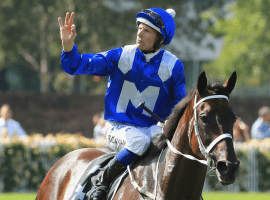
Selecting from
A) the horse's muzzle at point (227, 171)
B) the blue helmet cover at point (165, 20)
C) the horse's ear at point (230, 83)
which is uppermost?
the blue helmet cover at point (165, 20)

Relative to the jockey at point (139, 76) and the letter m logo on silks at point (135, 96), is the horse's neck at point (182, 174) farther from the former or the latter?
the letter m logo on silks at point (135, 96)

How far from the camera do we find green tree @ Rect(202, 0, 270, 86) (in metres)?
21.6

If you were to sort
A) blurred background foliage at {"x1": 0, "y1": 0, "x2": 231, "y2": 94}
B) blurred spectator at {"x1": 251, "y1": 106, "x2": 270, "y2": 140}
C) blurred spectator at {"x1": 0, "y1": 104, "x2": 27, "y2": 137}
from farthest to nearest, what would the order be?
blurred background foliage at {"x1": 0, "y1": 0, "x2": 231, "y2": 94}, blurred spectator at {"x1": 251, "y1": 106, "x2": 270, "y2": 140}, blurred spectator at {"x1": 0, "y1": 104, "x2": 27, "y2": 137}

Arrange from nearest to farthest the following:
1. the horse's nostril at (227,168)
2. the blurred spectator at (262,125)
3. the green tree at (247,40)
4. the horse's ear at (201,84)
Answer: the horse's nostril at (227,168) → the horse's ear at (201,84) → the blurred spectator at (262,125) → the green tree at (247,40)

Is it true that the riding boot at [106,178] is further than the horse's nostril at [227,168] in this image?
Yes

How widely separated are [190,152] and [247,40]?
1956 centimetres

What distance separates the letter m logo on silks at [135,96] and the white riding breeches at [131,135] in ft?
0.47

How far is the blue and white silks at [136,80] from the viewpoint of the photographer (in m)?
4.09

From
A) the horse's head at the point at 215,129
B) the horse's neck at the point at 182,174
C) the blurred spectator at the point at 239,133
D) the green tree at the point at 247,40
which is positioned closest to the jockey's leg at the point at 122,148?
the horse's neck at the point at 182,174

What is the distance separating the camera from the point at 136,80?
4.11 metres

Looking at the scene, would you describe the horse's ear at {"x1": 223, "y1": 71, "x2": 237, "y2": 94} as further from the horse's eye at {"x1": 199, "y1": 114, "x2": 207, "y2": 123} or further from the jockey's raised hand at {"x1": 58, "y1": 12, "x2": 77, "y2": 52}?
the jockey's raised hand at {"x1": 58, "y1": 12, "x2": 77, "y2": 52}

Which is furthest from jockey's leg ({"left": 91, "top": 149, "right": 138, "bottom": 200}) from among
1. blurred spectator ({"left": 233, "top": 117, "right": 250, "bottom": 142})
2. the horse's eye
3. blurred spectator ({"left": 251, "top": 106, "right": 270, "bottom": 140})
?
blurred spectator ({"left": 233, "top": 117, "right": 250, "bottom": 142})

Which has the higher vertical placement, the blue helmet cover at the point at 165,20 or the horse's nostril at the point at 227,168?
the blue helmet cover at the point at 165,20

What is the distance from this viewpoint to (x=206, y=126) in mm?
3150
